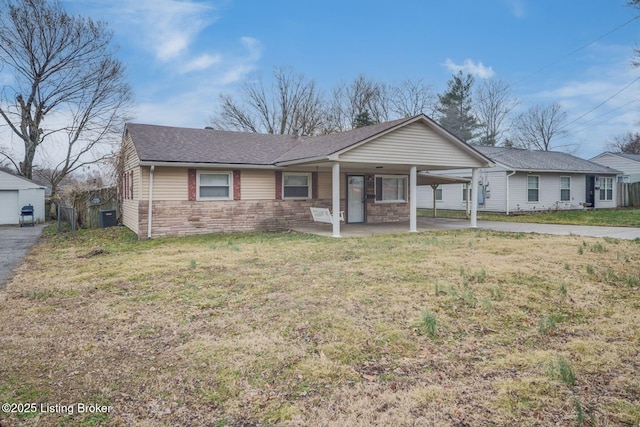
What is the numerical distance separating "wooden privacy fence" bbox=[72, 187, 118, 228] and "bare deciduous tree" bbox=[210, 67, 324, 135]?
751 inches

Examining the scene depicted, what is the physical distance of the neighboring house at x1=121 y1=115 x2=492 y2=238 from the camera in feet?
40.8

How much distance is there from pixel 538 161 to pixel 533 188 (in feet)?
7.39

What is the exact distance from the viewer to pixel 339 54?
3070 centimetres

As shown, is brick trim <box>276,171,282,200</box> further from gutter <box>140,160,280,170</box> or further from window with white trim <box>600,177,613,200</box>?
window with white trim <box>600,177,613,200</box>

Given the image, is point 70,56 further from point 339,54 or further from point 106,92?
point 339,54

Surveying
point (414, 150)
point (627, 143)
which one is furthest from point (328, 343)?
point (627, 143)

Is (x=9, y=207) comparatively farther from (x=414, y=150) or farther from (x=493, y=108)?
(x=493, y=108)

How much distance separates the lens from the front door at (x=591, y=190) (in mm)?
24484

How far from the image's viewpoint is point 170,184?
42.1ft

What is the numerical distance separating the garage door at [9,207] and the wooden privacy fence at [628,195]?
36534mm

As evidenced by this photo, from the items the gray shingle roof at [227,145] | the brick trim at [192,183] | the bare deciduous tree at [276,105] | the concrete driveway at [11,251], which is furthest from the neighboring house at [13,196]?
the bare deciduous tree at [276,105]

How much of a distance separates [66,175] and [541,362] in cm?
2915

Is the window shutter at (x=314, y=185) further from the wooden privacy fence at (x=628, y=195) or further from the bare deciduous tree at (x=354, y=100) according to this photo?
the wooden privacy fence at (x=628, y=195)

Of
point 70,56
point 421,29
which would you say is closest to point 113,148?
point 70,56
